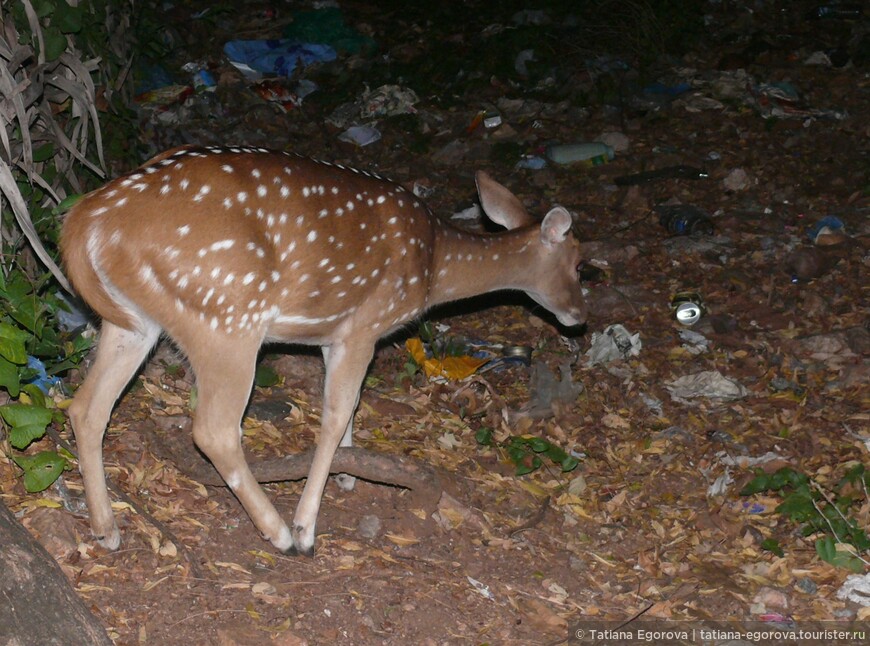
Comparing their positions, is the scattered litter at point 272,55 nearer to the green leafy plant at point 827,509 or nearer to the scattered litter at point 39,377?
the scattered litter at point 39,377

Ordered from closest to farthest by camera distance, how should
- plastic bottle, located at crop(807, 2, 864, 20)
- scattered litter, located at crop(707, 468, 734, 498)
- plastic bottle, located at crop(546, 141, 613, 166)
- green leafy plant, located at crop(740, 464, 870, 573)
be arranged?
1. green leafy plant, located at crop(740, 464, 870, 573)
2. scattered litter, located at crop(707, 468, 734, 498)
3. plastic bottle, located at crop(546, 141, 613, 166)
4. plastic bottle, located at crop(807, 2, 864, 20)

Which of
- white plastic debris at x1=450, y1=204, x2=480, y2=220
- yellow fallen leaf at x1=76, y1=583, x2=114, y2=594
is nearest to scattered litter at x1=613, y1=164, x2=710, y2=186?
white plastic debris at x1=450, y1=204, x2=480, y2=220

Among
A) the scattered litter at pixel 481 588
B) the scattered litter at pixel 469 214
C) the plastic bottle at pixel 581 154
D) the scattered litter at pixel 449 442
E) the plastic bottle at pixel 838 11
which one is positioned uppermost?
the scattered litter at pixel 481 588

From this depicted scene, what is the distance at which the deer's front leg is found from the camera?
Answer: 14.4 ft

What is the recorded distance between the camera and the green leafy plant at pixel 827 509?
15.5ft

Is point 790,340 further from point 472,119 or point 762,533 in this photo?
point 472,119

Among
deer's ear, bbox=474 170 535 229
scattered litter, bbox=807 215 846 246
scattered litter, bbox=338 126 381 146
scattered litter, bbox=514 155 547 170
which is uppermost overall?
deer's ear, bbox=474 170 535 229

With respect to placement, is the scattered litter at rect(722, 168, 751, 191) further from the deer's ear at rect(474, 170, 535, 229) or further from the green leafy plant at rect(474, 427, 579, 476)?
the green leafy plant at rect(474, 427, 579, 476)

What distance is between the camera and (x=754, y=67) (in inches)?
398

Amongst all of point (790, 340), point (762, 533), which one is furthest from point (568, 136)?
point (762, 533)

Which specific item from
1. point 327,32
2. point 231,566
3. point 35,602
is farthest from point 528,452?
point 327,32

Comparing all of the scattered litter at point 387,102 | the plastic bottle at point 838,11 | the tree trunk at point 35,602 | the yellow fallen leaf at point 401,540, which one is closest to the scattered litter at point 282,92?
the scattered litter at point 387,102

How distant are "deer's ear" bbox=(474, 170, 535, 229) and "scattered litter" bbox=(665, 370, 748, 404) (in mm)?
1436

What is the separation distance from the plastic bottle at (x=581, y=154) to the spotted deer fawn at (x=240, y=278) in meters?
3.90
